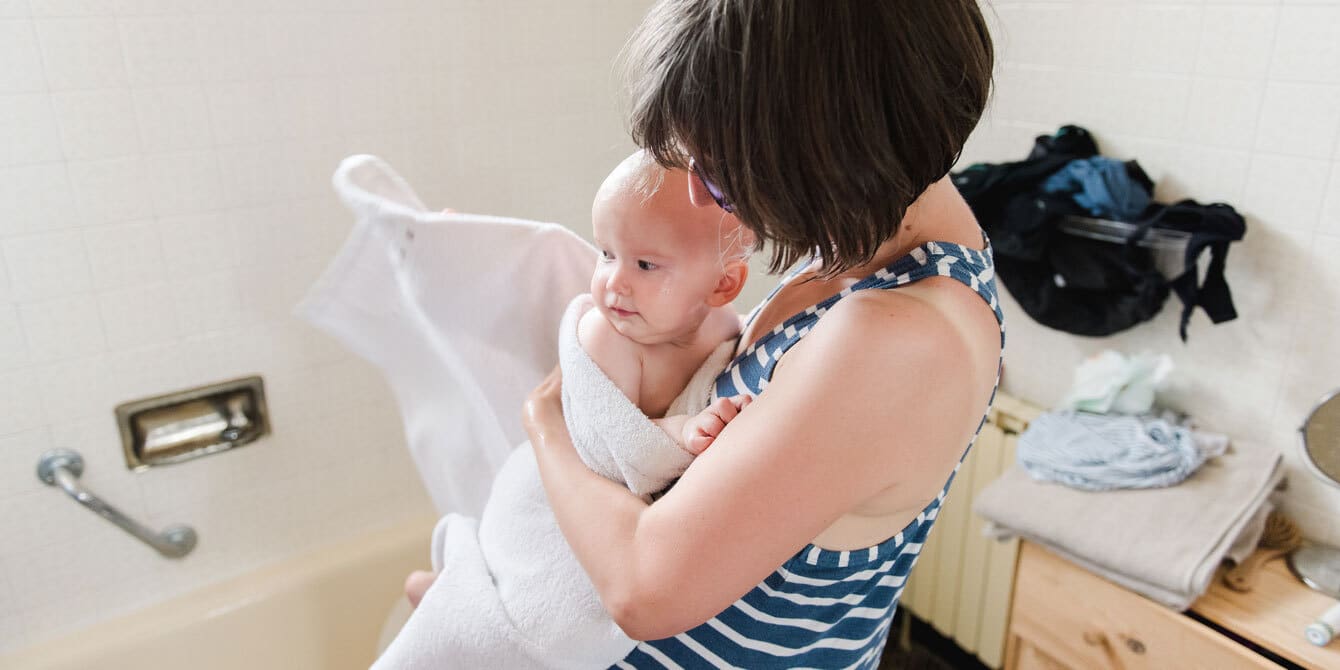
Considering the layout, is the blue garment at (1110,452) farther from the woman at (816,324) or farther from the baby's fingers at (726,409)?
the baby's fingers at (726,409)

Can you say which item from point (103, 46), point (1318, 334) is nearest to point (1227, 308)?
point (1318, 334)

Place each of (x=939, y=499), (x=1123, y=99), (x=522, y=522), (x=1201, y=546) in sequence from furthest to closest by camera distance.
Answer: (x=1123, y=99) → (x=1201, y=546) → (x=522, y=522) → (x=939, y=499)

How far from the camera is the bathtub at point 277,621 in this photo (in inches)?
66.6

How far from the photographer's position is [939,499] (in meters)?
0.81

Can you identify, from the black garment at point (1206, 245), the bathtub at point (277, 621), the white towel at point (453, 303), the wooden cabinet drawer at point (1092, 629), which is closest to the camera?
the white towel at point (453, 303)

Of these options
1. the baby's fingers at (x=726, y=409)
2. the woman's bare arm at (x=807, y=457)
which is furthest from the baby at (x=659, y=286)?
the woman's bare arm at (x=807, y=457)

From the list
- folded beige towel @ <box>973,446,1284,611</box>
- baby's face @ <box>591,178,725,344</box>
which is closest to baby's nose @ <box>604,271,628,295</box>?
baby's face @ <box>591,178,725,344</box>

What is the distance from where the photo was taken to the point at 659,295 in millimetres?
851

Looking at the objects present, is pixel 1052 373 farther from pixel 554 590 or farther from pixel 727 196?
pixel 727 196

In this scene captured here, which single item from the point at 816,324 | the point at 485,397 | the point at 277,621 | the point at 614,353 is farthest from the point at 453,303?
the point at 277,621

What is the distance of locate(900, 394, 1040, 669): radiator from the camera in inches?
73.9

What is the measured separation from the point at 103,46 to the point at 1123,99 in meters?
1.71

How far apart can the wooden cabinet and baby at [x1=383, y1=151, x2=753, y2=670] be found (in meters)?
0.92

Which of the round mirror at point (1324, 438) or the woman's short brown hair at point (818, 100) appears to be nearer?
the woman's short brown hair at point (818, 100)
